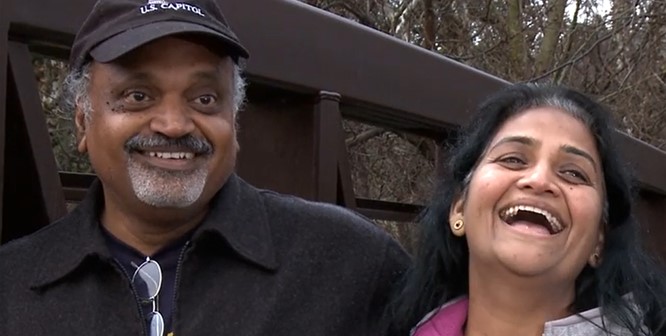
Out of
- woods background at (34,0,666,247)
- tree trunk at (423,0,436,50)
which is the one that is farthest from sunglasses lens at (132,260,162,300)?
tree trunk at (423,0,436,50)

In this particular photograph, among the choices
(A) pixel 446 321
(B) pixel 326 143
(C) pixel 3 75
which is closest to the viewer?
(C) pixel 3 75

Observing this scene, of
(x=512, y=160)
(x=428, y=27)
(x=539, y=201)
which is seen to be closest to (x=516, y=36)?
(x=428, y=27)

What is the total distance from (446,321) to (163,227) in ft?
2.20

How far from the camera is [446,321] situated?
95.0 inches

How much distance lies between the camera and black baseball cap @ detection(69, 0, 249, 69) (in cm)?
215

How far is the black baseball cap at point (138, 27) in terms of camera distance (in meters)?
2.15

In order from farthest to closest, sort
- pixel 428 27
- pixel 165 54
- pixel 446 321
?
pixel 428 27 < pixel 446 321 < pixel 165 54

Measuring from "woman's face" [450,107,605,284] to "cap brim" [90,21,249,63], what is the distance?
2.17 ft

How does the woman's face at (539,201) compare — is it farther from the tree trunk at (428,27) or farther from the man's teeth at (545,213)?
the tree trunk at (428,27)

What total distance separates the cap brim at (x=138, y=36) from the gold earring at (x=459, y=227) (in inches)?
27.6

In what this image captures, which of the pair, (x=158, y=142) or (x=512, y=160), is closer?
(x=158, y=142)

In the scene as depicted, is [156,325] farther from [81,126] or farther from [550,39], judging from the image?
[550,39]

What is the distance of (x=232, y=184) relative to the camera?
7.93ft

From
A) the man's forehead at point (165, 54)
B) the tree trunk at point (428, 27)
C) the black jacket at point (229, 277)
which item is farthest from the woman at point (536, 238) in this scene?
the tree trunk at point (428, 27)
